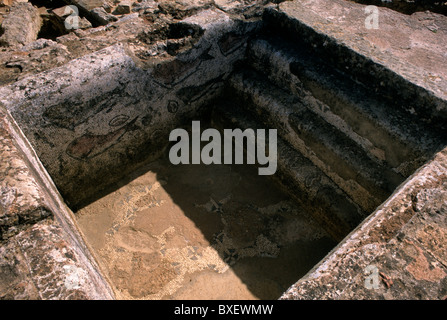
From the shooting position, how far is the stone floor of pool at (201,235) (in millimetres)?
2053

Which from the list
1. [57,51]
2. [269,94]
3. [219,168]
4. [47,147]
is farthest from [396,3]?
[47,147]

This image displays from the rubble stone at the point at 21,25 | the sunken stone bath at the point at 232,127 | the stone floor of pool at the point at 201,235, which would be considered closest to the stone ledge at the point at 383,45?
the sunken stone bath at the point at 232,127

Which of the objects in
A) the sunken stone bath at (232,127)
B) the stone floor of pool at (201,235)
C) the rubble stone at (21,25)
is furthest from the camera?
the rubble stone at (21,25)

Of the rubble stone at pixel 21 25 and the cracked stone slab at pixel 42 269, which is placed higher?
the cracked stone slab at pixel 42 269

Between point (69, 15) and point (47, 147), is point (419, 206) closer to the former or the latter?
point (47, 147)

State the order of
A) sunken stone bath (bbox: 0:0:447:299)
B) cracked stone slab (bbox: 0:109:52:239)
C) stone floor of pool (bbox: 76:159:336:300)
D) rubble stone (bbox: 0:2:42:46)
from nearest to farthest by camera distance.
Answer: cracked stone slab (bbox: 0:109:52:239)
sunken stone bath (bbox: 0:0:447:299)
stone floor of pool (bbox: 76:159:336:300)
rubble stone (bbox: 0:2:42:46)

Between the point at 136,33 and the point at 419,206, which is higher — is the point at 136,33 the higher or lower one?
the higher one

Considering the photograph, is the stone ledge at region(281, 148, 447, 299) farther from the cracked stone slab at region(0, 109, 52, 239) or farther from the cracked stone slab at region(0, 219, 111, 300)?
the cracked stone slab at region(0, 109, 52, 239)

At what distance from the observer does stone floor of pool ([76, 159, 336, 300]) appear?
205cm

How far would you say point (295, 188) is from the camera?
241cm

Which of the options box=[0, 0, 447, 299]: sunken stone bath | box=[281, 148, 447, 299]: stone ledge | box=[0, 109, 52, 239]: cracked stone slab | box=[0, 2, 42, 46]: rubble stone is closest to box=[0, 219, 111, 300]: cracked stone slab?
box=[0, 109, 52, 239]: cracked stone slab

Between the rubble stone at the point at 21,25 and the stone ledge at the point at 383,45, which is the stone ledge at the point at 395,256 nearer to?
the stone ledge at the point at 383,45
